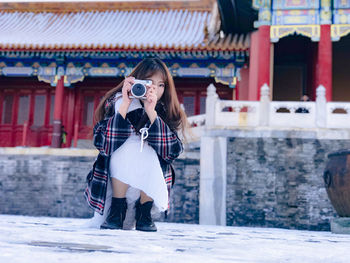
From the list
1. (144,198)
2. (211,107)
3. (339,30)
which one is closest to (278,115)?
(211,107)

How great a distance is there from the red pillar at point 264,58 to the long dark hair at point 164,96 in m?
6.24

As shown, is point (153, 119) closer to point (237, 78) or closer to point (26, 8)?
point (237, 78)

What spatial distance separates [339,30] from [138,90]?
24.1 ft

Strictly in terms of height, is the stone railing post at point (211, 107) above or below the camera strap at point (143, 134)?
above

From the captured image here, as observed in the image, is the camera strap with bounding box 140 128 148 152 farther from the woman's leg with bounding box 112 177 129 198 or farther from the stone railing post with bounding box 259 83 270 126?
the stone railing post with bounding box 259 83 270 126

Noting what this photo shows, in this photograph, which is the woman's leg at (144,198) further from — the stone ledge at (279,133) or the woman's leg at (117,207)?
the stone ledge at (279,133)

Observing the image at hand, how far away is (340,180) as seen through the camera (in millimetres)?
5195

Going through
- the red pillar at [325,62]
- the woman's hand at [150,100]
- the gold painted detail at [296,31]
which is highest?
the gold painted detail at [296,31]

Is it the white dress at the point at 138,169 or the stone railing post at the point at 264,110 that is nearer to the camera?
the white dress at the point at 138,169

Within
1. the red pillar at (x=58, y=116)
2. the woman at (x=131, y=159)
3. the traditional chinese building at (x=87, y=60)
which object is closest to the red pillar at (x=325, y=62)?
the traditional chinese building at (x=87, y=60)

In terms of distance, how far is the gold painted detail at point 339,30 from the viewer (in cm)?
893

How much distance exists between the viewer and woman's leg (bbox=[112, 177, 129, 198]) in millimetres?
2709

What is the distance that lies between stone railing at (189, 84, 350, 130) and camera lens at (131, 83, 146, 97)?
532 centimetres

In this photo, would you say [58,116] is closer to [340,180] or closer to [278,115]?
[278,115]
